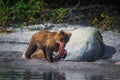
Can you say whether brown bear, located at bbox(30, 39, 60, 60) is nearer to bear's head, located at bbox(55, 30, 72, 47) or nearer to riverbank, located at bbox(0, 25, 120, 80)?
bear's head, located at bbox(55, 30, 72, 47)

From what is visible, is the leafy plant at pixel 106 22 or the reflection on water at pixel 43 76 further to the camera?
the leafy plant at pixel 106 22

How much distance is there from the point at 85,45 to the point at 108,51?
740 mm

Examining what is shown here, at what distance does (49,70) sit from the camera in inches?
551

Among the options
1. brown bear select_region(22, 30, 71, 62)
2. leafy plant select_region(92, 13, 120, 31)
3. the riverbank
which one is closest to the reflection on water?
the riverbank

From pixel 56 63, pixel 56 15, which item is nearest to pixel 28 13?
pixel 56 15

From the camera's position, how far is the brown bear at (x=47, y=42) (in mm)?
15070

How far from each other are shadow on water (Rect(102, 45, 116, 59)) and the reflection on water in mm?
2510

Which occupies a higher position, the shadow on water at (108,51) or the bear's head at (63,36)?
the bear's head at (63,36)

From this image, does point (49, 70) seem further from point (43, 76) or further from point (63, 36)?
point (43, 76)

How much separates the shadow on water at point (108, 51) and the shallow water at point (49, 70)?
1127mm

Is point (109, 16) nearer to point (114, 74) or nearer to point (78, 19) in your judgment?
point (78, 19)

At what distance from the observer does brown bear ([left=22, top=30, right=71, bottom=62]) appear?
15070mm

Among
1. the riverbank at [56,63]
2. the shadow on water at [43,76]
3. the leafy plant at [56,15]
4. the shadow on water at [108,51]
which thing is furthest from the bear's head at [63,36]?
the leafy plant at [56,15]

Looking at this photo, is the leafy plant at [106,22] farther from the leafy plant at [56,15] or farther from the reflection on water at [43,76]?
the reflection on water at [43,76]
